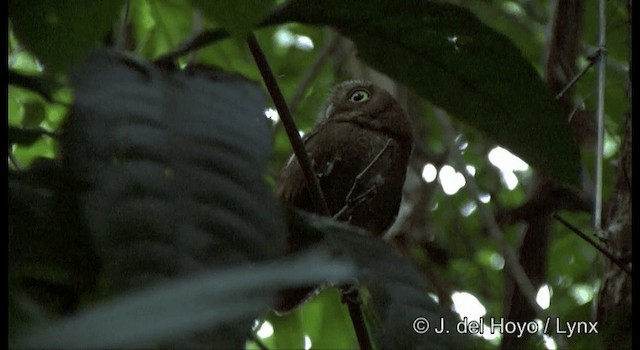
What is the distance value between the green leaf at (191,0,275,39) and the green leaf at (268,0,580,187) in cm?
13

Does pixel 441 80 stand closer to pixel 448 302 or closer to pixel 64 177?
pixel 64 177

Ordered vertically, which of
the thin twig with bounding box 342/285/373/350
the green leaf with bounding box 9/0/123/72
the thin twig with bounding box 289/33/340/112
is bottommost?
the thin twig with bounding box 342/285/373/350

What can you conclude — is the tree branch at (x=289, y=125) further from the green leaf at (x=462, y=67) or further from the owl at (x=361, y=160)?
the owl at (x=361, y=160)

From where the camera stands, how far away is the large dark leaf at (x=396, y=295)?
2.60 ft

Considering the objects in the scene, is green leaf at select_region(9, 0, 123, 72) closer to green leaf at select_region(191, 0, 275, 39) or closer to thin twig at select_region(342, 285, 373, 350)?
green leaf at select_region(191, 0, 275, 39)

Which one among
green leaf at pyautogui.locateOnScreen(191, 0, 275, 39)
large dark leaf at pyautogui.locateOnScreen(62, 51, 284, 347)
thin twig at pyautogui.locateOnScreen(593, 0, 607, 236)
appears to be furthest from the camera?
thin twig at pyautogui.locateOnScreen(593, 0, 607, 236)

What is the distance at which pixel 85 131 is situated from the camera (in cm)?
65

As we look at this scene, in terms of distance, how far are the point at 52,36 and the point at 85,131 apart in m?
0.22

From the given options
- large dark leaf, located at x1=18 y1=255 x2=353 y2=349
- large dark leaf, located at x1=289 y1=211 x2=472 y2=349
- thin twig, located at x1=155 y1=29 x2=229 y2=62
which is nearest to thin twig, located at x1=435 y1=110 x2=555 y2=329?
large dark leaf, located at x1=289 y1=211 x2=472 y2=349

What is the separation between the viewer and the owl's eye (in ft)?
7.26

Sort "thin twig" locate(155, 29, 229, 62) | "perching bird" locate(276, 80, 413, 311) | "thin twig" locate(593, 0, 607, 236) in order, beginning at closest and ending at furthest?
"thin twig" locate(155, 29, 229, 62)
"thin twig" locate(593, 0, 607, 236)
"perching bird" locate(276, 80, 413, 311)

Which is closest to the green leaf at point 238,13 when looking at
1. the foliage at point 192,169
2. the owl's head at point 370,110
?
the foliage at point 192,169

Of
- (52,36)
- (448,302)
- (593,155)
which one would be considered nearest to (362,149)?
(448,302)

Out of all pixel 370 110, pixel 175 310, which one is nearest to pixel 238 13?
pixel 175 310
